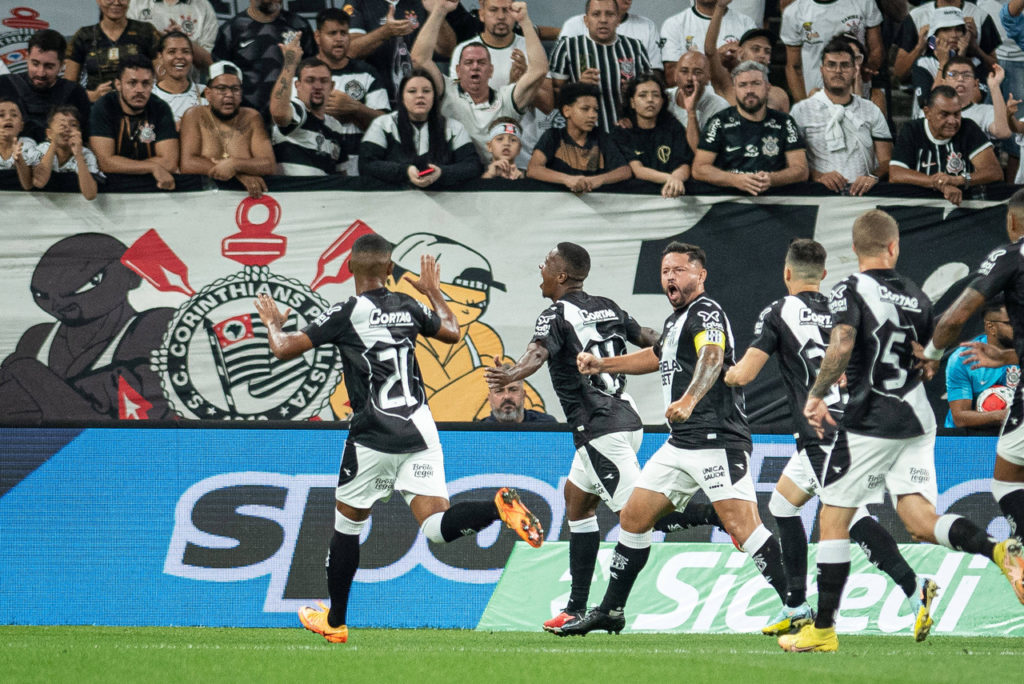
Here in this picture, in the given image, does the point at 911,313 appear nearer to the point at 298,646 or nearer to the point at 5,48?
the point at 298,646

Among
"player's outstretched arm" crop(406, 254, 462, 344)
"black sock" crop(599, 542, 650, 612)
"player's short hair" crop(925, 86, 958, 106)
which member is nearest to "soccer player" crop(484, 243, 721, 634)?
"black sock" crop(599, 542, 650, 612)

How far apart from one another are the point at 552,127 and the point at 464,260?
1.64 metres

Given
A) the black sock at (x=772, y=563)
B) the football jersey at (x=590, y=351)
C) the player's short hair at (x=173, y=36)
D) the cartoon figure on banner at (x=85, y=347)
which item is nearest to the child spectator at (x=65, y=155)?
Result: the cartoon figure on banner at (x=85, y=347)

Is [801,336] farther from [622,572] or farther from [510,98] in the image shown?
[510,98]

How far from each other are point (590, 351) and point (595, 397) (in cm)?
29

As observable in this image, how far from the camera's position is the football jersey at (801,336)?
707 cm

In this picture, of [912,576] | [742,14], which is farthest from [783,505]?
[742,14]

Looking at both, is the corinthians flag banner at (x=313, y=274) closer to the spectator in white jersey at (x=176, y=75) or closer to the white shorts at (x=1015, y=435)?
the spectator in white jersey at (x=176, y=75)

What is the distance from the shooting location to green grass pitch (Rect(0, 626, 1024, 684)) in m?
5.11

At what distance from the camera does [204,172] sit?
418 inches

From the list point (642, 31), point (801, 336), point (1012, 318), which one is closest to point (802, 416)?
point (801, 336)

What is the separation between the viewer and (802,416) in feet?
23.5

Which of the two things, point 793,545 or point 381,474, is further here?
point 793,545

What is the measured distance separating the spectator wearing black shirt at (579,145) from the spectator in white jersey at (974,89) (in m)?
3.36
